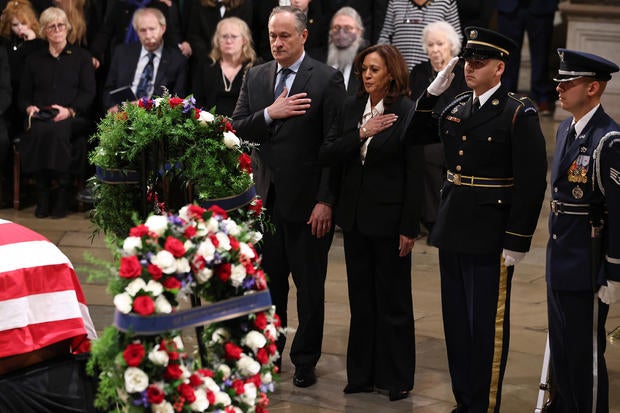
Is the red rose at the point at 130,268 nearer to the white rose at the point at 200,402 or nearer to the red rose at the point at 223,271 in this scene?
the red rose at the point at 223,271

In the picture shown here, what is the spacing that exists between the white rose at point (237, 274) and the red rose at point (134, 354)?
37 cm

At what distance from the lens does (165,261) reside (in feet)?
11.2

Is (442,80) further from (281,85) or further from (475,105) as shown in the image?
(281,85)

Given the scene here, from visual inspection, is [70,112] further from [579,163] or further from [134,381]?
[134,381]

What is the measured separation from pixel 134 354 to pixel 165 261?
29cm

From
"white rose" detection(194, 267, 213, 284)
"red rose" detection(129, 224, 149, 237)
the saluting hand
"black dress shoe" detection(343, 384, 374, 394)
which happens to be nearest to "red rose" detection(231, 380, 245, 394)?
"white rose" detection(194, 267, 213, 284)

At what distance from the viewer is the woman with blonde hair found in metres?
8.56

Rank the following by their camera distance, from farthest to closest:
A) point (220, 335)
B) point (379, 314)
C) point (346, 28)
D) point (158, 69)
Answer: point (158, 69) < point (346, 28) < point (379, 314) < point (220, 335)

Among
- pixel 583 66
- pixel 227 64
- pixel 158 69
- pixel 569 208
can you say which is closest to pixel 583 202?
pixel 569 208

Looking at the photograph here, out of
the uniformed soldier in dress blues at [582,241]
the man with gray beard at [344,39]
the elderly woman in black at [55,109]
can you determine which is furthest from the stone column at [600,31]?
the uniformed soldier in dress blues at [582,241]

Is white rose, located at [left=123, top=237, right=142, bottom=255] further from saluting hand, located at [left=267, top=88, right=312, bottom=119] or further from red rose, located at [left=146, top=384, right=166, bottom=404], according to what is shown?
saluting hand, located at [left=267, top=88, right=312, bottom=119]

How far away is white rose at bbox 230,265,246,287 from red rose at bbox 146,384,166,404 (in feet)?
1.37

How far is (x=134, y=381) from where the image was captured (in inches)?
133

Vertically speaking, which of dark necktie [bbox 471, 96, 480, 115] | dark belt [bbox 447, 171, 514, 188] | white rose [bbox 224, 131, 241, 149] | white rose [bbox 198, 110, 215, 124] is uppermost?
dark necktie [bbox 471, 96, 480, 115]
